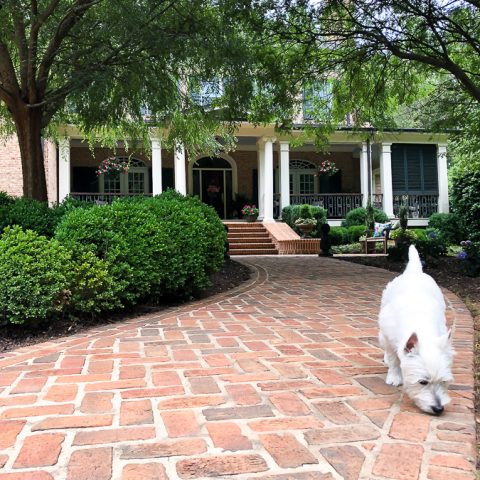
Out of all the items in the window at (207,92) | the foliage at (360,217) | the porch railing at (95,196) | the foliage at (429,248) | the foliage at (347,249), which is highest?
the window at (207,92)

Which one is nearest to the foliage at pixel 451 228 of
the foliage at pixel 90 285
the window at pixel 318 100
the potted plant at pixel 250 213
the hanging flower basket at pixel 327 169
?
the hanging flower basket at pixel 327 169

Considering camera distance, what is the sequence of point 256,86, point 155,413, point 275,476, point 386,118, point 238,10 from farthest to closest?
1. point 386,118
2. point 256,86
3. point 238,10
4. point 155,413
5. point 275,476

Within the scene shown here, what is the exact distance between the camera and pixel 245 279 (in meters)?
8.82

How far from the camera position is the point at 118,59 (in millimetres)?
7059

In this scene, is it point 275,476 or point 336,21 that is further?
point 336,21

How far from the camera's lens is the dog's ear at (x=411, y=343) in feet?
8.25

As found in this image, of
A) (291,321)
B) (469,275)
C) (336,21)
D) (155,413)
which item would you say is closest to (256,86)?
(336,21)

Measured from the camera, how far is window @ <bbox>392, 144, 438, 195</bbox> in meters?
20.1

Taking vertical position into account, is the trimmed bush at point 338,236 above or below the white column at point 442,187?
below

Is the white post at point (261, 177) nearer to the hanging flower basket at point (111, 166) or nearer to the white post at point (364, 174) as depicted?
the white post at point (364, 174)

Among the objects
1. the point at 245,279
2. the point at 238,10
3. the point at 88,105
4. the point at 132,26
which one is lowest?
the point at 245,279

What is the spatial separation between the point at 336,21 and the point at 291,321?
640 centimetres

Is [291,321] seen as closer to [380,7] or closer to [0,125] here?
[380,7]

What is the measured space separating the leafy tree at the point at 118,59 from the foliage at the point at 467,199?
988 centimetres
